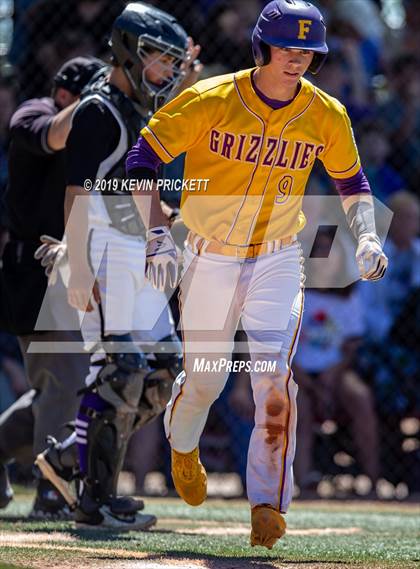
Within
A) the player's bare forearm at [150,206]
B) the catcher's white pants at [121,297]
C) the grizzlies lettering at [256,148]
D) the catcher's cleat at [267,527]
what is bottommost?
the catcher's cleat at [267,527]

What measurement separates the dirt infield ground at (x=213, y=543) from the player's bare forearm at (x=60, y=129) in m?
1.68

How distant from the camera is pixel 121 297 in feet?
16.1

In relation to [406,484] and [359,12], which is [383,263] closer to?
[406,484]

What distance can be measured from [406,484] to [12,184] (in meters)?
3.57

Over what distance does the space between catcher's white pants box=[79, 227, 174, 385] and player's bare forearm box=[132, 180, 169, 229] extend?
2.52 feet

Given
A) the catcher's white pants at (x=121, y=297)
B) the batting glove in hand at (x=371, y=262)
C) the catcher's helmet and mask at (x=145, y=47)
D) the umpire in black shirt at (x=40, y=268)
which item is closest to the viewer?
the batting glove in hand at (x=371, y=262)

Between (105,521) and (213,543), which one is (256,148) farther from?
(105,521)

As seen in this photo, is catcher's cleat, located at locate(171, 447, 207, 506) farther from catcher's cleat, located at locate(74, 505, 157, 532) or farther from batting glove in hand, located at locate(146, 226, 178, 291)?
batting glove in hand, located at locate(146, 226, 178, 291)

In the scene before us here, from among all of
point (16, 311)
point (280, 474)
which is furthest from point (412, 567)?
point (16, 311)

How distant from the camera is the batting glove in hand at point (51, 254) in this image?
16.4 feet

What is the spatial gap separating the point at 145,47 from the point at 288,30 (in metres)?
1.16

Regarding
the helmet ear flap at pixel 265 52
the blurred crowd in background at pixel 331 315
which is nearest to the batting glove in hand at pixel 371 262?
the helmet ear flap at pixel 265 52

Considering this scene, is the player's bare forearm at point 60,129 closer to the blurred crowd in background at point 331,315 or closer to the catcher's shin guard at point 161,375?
the catcher's shin guard at point 161,375

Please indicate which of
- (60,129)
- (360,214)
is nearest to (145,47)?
(60,129)
